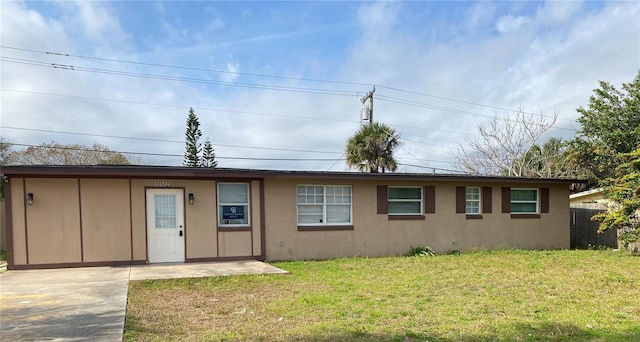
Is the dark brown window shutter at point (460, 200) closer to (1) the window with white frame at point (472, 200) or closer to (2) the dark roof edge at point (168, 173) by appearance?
(1) the window with white frame at point (472, 200)

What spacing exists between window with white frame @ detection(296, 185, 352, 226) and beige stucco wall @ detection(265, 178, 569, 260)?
20cm

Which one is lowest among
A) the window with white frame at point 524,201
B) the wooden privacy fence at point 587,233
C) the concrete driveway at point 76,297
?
the wooden privacy fence at point 587,233

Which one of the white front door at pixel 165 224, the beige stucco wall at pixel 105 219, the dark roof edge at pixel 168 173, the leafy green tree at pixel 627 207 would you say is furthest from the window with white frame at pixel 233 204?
the leafy green tree at pixel 627 207

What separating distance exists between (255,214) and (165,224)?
2.37 meters

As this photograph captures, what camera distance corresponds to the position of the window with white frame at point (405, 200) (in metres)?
13.0

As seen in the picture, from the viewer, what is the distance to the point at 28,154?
2667 cm

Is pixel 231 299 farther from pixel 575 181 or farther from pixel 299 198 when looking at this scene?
pixel 575 181

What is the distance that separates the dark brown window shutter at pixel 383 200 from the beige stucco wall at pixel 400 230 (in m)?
0.19

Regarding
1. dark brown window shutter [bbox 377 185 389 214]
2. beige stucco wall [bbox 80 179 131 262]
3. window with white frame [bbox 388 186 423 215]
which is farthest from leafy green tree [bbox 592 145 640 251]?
beige stucco wall [bbox 80 179 131 262]

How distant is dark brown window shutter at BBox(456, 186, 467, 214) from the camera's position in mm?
13547

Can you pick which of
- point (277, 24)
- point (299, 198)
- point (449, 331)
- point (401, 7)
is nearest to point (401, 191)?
point (299, 198)

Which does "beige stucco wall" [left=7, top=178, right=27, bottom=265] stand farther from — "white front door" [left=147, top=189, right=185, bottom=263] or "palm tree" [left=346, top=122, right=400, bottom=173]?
"palm tree" [left=346, top=122, right=400, bottom=173]

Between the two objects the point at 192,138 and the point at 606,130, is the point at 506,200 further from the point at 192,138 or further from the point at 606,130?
the point at 192,138

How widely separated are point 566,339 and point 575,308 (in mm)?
1579
